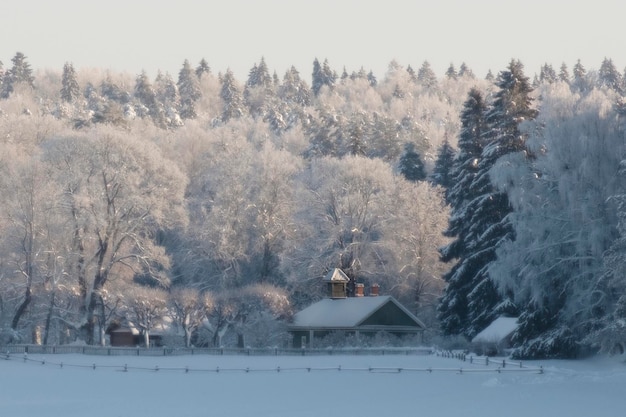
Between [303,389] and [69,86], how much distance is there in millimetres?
146927

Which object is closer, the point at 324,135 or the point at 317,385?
the point at 317,385

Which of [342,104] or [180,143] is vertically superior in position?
[342,104]

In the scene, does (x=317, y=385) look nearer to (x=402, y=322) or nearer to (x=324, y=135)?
(x=402, y=322)

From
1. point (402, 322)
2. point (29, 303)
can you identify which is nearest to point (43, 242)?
point (29, 303)

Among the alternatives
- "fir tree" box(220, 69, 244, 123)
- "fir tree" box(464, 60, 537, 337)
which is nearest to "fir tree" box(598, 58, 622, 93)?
"fir tree" box(220, 69, 244, 123)

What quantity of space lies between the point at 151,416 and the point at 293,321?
41280mm

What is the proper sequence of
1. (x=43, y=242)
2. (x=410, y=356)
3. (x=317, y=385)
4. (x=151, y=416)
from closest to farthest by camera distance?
(x=151, y=416)
(x=317, y=385)
(x=410, y=356)
(x=43, y=242)

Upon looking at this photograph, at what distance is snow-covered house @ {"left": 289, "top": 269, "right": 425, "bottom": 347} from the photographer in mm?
69125

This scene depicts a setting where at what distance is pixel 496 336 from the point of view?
54.4 m

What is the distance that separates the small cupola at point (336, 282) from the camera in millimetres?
73188

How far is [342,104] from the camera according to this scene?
185 m

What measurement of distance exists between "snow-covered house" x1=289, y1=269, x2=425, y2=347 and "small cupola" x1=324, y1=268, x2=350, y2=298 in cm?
32

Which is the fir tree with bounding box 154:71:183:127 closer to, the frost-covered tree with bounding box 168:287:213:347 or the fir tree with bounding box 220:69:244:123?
the fir tree with bounding box 220:69:244:123

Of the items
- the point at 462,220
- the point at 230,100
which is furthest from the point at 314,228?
the point at 230,100
